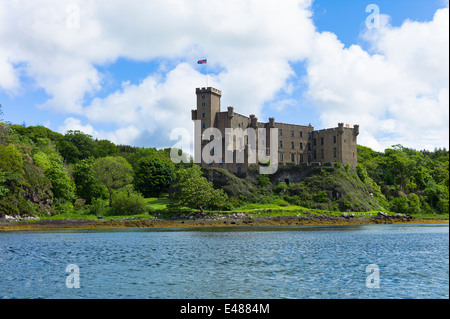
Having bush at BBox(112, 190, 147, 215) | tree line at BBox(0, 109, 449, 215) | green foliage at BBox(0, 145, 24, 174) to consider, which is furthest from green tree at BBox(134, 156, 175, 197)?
green foliage at BBox(0, 145, 24, 174)

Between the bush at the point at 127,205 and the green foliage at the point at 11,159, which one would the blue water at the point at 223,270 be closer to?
the green foliage at the point at 11,159

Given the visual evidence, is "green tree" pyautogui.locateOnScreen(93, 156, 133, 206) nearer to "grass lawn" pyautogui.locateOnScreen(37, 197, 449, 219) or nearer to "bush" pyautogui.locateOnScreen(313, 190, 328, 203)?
"grass lawn" pyautogui.locateOnScreen(37, 197, 449, 219)

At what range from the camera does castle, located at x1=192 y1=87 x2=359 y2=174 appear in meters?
106

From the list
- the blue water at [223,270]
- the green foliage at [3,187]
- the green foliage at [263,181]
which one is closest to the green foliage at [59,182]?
the green foliage at [3,187]

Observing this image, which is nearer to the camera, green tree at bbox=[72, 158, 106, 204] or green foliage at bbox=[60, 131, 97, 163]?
green tree at bbox=[72, 158, 106, 204]

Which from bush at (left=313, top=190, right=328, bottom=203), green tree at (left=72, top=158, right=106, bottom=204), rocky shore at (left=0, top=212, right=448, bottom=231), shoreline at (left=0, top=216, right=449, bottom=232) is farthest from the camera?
bush at (left=313, top=190, right=328, bottom=203)

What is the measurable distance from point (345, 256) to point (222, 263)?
1070 cm

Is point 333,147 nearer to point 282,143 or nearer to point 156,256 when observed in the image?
point 282,143

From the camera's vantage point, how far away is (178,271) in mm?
29375

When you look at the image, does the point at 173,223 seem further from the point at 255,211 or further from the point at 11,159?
the point at 11,159

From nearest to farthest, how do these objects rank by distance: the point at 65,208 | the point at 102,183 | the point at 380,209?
the point at 65,208 < the point at 102,183 < the point at 380,209

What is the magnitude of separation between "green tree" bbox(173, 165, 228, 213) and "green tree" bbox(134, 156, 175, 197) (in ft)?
65.3

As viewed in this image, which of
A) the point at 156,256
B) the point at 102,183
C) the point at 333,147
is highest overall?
the point at 333,147
